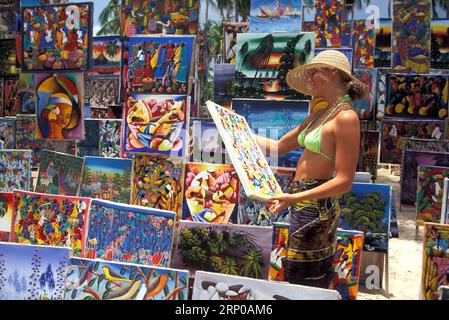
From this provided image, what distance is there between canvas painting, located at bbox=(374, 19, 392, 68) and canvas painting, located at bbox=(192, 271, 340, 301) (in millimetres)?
9445

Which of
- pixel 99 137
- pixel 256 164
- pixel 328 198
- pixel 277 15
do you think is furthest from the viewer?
pixel 99 137

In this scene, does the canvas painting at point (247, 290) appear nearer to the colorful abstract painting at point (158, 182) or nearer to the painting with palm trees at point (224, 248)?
the painting with palm trees at point (224, 248)

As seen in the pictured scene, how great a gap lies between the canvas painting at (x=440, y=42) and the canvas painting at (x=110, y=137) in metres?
6.52

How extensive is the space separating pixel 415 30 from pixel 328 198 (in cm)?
773

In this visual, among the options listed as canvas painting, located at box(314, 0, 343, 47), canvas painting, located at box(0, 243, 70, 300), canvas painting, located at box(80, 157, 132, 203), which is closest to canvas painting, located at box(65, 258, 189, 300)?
canvas painting, located at box(0, 243, 70, 300)

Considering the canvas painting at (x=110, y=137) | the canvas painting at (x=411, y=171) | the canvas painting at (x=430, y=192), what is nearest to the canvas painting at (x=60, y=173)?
the canvas painting at (x=110, y=137)

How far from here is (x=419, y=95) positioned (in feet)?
30.2

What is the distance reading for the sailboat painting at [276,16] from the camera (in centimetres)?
508

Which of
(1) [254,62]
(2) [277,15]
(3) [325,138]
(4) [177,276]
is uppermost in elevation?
(2) [277,15]

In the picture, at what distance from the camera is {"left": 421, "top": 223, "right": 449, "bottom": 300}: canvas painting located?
10.8 ft

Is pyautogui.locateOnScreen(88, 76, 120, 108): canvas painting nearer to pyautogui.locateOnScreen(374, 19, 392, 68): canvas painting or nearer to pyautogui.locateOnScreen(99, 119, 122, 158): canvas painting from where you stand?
pyautogui.locateOnScreen(99, 119, 122, 158): canvas painting

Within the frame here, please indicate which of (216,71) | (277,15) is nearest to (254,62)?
(277,15)
